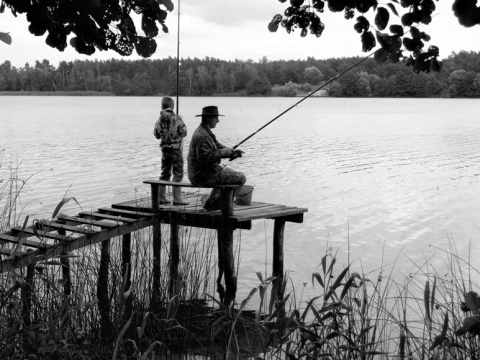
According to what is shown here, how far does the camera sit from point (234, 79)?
13012 centimetres

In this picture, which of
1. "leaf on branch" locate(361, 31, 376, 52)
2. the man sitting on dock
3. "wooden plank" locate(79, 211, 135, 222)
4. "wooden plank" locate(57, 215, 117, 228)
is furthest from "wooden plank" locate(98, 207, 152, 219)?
"leaf on branch" locate(361, 31, 376, 52)

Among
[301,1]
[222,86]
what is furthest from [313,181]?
[222,86]

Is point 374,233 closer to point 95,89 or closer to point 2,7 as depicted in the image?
point 2,7

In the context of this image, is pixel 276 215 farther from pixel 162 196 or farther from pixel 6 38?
pixel 6 38

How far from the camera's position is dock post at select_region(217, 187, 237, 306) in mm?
8720

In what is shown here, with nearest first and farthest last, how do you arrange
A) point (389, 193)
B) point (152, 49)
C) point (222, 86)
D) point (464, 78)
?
point (152, 49) → point (389, 193) → point (464, 78) → point (222, 86)

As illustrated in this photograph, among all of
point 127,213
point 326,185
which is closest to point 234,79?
point 326,185

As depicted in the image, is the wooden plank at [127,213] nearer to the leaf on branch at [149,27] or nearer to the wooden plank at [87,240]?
the wooden plank at [87,240]

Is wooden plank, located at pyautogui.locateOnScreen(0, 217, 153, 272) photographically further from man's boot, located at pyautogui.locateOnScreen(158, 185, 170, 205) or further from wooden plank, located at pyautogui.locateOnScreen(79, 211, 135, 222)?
man's boot, located at pyautogui.locateOnScreen(158, 185, 170, 205)

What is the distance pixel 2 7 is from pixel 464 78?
107 m

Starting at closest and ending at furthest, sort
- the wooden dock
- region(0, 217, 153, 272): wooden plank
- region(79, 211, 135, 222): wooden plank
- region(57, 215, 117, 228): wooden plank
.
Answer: region(0, 217, 153, 272): wooden plank, region(57, 215, 117, 228): wooden plank, the wooden dock, region(79, 211, 135, 222): wooden plank

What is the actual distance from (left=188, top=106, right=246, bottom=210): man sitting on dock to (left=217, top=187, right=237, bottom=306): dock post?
184 millimetres

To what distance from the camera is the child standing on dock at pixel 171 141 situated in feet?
31.7

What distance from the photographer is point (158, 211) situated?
9133mm
